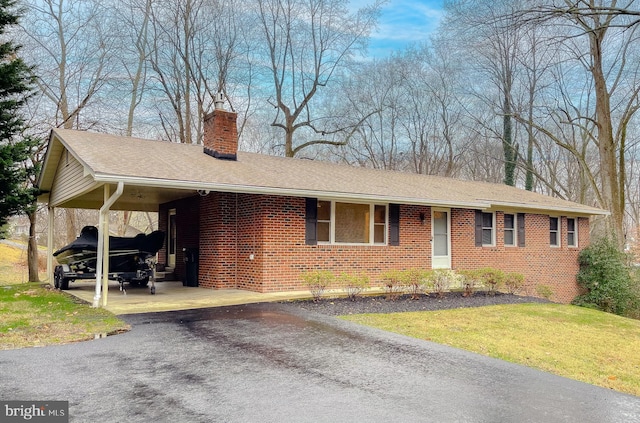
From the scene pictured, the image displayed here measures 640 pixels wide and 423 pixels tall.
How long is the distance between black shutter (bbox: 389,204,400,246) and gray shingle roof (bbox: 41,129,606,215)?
1.49ft

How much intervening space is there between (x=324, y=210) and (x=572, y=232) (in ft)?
38.3

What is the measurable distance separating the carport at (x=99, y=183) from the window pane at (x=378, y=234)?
15.7ft

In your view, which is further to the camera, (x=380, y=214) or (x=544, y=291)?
(x=544, y=291)

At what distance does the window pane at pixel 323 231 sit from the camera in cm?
1176

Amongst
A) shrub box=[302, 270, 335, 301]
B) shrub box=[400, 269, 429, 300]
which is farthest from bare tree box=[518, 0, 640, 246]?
shrub box=[302, 270, 335, 301]

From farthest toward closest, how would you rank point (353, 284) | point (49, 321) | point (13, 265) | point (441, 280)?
point (13, 265)
point (441, 280)
point (353, 284)
point (49, 321)

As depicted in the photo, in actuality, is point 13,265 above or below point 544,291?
above

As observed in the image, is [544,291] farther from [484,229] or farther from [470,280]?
[470,280]

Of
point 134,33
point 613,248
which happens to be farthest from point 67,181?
point 613,248

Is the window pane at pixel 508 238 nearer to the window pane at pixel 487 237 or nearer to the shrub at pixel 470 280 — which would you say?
the window pane at pixel 487 237

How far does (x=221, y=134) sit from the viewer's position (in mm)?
13078

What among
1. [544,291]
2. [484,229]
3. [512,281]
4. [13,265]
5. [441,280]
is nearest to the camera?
[441,280]

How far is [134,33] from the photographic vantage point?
22.8 m

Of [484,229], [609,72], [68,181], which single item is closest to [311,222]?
[68,181]
